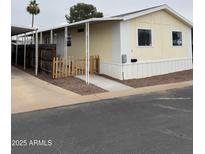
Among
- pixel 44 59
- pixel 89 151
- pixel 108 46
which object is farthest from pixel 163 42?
pixel 89 151

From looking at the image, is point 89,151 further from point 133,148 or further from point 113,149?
point 133,148

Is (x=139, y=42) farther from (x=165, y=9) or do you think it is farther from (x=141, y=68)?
(x=165, y=9)

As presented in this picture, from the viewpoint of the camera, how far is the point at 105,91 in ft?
31.8

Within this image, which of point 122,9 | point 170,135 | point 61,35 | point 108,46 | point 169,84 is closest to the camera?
point 170,135

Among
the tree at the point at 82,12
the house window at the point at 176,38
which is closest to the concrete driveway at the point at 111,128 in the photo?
the house window at the point at 176,38

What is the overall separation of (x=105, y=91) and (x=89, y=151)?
5.77m

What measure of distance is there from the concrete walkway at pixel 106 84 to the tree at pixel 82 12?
3229 cm

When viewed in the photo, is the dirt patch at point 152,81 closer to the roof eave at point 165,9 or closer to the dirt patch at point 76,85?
the dirt patch at point 76,85

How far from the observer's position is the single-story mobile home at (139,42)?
12.4 metres

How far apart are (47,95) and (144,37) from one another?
6.69m

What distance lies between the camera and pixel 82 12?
43.2 metres

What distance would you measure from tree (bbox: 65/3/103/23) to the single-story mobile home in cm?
2804

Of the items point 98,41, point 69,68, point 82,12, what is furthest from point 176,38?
point 82,12

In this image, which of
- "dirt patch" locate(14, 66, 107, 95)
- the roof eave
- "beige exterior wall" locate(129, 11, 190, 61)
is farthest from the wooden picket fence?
the roof eave
